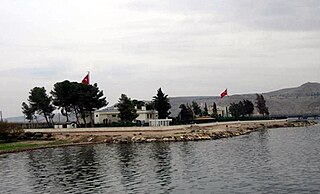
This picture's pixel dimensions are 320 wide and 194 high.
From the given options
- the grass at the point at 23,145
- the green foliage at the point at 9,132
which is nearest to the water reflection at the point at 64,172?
the grass at the point at 23,145

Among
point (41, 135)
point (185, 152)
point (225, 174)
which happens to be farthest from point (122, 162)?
point (41, 135)

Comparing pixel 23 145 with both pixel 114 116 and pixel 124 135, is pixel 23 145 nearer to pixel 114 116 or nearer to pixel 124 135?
pixel 124 135

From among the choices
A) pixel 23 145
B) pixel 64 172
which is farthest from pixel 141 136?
pixel 64 172

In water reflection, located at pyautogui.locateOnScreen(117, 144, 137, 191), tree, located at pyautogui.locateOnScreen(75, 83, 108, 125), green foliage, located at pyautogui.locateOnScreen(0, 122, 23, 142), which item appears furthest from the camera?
tree, located at pyautogui.locateOnScreen(75, 83, 108, 125)

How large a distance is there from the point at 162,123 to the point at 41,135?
100.0ft

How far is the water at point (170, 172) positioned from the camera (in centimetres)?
3700

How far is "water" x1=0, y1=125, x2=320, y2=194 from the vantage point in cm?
3700

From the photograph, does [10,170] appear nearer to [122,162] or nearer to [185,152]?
[122,162]

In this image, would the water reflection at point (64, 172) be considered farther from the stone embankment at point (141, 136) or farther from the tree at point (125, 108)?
the tree at point (125, 108)

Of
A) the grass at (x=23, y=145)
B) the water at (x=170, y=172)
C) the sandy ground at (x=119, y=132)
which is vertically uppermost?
the sandy ground at (x=119, y=132)

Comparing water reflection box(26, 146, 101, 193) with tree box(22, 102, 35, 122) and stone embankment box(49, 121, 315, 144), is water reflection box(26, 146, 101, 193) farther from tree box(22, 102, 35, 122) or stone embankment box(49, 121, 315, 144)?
tree box(22, 102, 35, 122)

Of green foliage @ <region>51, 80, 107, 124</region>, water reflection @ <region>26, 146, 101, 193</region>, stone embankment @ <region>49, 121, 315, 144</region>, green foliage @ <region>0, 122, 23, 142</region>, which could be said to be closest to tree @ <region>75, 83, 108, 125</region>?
green foliage @ <region>51, 80, 107, 124</region>

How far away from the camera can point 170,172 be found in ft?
151

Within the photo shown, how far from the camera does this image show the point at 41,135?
101688 mm
